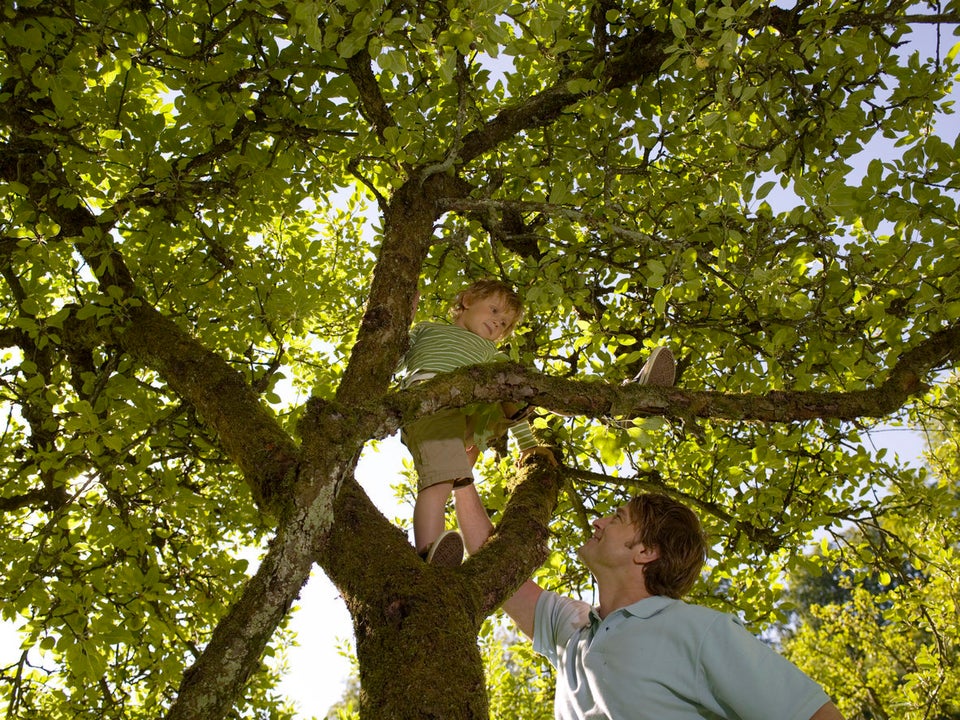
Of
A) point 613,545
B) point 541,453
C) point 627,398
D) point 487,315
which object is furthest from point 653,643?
point 487,315

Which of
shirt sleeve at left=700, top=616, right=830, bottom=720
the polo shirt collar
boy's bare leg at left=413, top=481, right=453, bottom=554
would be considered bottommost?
shirt sleeve at left=700, top=616, right=830, bottom=720

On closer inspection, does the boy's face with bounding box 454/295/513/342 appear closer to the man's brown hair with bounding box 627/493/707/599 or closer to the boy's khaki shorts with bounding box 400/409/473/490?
the boy's khaki shorts with bounding box 400/409/473/490

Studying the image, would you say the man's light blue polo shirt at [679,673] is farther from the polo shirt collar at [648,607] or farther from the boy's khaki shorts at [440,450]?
the boy's khaki shorts at [440,450]

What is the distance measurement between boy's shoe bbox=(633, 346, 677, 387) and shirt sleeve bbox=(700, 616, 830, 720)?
135 centimetres

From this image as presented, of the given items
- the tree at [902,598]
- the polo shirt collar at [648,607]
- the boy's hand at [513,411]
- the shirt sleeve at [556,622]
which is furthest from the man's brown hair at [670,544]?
the tree at [902,598]

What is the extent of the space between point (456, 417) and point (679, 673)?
6.65ft

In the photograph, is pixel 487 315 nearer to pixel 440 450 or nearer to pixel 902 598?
pixel 440 450

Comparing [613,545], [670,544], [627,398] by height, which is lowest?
[670,544]

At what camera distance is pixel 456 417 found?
4289 millimetres

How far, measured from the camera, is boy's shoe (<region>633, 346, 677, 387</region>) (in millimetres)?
3734

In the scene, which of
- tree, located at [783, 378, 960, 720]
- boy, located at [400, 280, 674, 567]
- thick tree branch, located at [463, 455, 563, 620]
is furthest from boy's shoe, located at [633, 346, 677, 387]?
tree, located at [783, 378, 960, 720]

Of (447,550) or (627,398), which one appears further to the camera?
(447,550)

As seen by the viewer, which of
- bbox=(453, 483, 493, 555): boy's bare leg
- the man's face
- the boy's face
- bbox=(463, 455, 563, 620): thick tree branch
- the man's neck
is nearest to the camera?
bbox=(463, 455, 563, 620): thick tree branch

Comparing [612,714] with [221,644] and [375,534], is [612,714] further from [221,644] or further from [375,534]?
[221,644]
